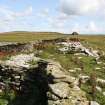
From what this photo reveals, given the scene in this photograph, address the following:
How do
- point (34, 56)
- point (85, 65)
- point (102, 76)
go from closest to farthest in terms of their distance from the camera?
point (102, 76), point (85, 65), point (34, 56)

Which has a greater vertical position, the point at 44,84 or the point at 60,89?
the point at 60,89

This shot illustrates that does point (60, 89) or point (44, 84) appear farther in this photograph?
point (44, 84)

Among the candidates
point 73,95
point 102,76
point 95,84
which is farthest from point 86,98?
point 102,76

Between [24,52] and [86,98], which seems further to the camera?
[24,52]

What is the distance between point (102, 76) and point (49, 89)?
7389mm

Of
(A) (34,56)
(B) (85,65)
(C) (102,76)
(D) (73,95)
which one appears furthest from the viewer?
(A) (34,56)

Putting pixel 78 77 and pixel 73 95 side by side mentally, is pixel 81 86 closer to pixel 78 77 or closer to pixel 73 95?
pixel 78 77

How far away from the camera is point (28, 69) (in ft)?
113

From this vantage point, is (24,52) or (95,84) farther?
(24,52)

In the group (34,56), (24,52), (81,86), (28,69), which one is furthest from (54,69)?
(24,52)

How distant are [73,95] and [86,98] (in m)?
1.32

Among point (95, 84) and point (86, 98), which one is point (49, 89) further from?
point (95, 84)

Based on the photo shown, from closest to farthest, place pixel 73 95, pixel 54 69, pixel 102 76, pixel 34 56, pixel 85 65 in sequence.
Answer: pixel 73 95
pixel 54 69
pixel 102 76
pixel 85 65
pixel 34 56

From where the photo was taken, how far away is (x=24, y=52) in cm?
4194
